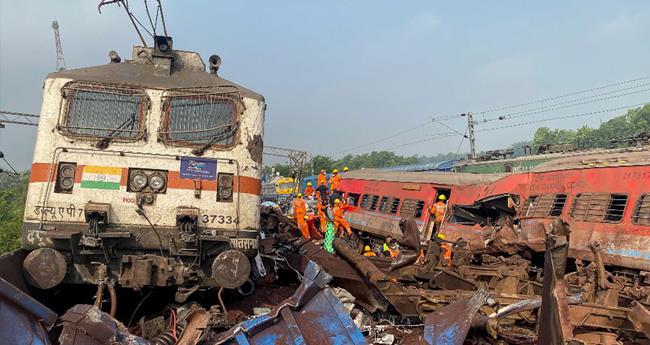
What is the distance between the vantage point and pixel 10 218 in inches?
689

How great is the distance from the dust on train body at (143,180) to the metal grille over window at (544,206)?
7.31 m

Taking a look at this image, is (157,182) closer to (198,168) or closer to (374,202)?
(198,168)

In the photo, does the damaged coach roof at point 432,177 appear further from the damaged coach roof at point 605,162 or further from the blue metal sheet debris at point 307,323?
the blue metal sheet debris at point 307,323

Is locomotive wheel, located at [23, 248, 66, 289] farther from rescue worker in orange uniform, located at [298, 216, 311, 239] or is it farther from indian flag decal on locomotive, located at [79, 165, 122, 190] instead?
rescue worker in orange uniform, located at [298, 216, 311, 239]

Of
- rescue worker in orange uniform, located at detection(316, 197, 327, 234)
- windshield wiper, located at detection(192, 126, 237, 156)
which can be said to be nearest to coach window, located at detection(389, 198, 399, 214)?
rescue worker in orange uniform, located at detection(316, 197, 327, 234)

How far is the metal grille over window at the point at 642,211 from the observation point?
8758 mm

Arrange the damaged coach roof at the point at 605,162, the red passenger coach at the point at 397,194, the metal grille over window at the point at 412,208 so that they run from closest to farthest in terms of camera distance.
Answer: the damaged coach roof at the point at 605,162 < the red passenger coach at the point at 397,194 < the metal grille over window at the point at 412,208

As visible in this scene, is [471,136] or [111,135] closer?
[111,135]

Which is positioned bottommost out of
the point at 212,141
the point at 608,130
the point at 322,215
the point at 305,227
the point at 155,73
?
the point at 305,227

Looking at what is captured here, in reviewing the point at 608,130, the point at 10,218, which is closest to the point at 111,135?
the point at 10,218

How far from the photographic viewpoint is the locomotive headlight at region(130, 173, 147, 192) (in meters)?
5.67

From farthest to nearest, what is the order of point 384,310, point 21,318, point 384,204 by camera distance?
point 384,204, point 384,310, point 21,318

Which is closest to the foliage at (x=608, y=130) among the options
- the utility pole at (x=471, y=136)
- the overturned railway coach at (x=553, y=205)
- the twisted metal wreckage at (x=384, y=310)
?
the utility pole at (x=471, y=136)

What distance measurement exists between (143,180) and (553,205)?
858 centimetres
